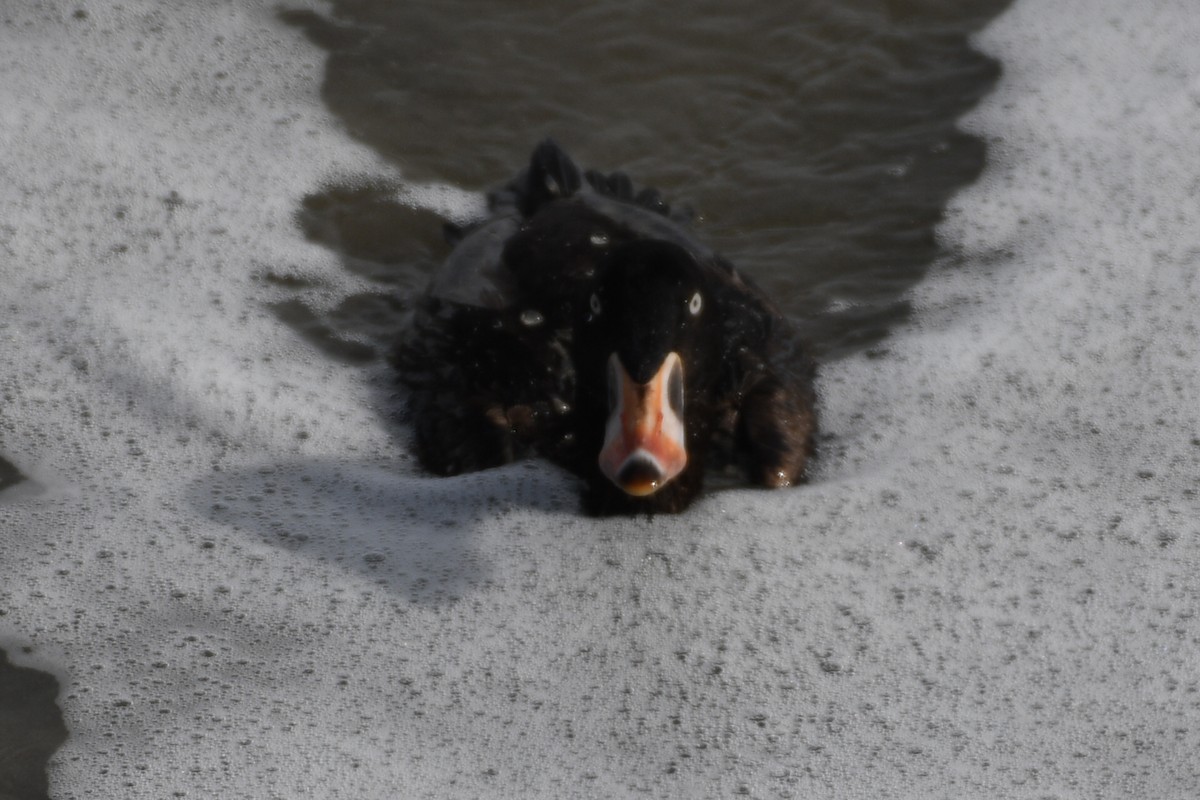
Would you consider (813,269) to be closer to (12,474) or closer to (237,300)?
(237,300)

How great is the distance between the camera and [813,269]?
4383 millimetres

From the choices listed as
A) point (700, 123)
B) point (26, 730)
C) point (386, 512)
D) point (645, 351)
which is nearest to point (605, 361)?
point (645, 351)

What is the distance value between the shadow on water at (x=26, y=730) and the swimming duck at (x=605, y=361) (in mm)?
1104

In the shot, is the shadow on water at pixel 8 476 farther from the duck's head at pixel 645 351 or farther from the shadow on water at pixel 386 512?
the duck's head at pixel 645 351

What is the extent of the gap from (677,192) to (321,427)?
5.29 ft

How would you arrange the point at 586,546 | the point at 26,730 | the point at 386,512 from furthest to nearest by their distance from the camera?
the point at 386,512 < the point at 586,546 < the point at 26,730

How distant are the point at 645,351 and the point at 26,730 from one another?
1434mm

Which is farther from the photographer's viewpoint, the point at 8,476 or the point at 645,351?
the point at 8,476

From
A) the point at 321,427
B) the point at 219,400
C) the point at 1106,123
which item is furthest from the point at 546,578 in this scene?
the point at 1106,123

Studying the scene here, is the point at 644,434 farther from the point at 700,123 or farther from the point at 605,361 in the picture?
the point at 700,123

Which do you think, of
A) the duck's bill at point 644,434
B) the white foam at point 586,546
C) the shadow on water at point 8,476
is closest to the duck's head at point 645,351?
the duck's bill at point 644,434

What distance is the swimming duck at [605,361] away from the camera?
3.02m

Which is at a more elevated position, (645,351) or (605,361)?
(645,351)

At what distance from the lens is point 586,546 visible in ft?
10.9
